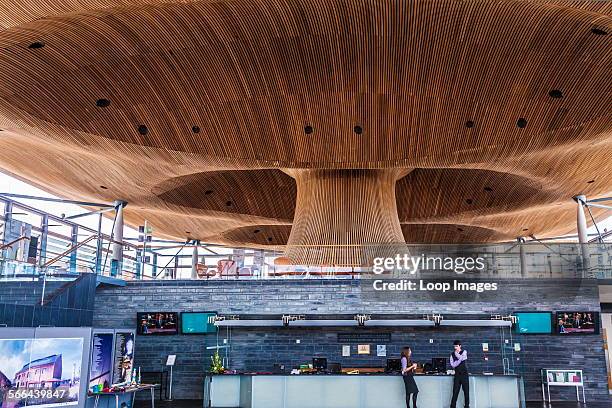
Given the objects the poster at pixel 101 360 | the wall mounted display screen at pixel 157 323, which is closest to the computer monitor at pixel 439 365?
the poster at pixel 101 360

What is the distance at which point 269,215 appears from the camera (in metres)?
27.3

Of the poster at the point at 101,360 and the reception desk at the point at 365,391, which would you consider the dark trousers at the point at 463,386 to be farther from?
the poster at the point at 101,360

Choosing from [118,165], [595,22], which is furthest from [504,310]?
[118,165]

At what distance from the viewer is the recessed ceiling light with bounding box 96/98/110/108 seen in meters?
13.6

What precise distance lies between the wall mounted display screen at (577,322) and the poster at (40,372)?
11.4 meters

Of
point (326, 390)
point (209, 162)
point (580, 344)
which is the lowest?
point (326, 390)

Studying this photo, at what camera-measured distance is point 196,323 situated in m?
15.3

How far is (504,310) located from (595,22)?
737 centimetres

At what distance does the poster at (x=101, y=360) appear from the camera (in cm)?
930

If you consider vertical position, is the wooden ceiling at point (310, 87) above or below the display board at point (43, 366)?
above

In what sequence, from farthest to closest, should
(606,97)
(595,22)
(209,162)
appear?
(209,162) → (606,97) → (595,22)

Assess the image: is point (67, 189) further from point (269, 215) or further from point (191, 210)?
point (269, 215)

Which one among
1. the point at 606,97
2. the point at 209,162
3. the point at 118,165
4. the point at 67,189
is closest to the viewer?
the point at 606,97

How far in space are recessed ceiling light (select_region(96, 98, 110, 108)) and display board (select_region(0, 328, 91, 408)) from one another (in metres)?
6.75
